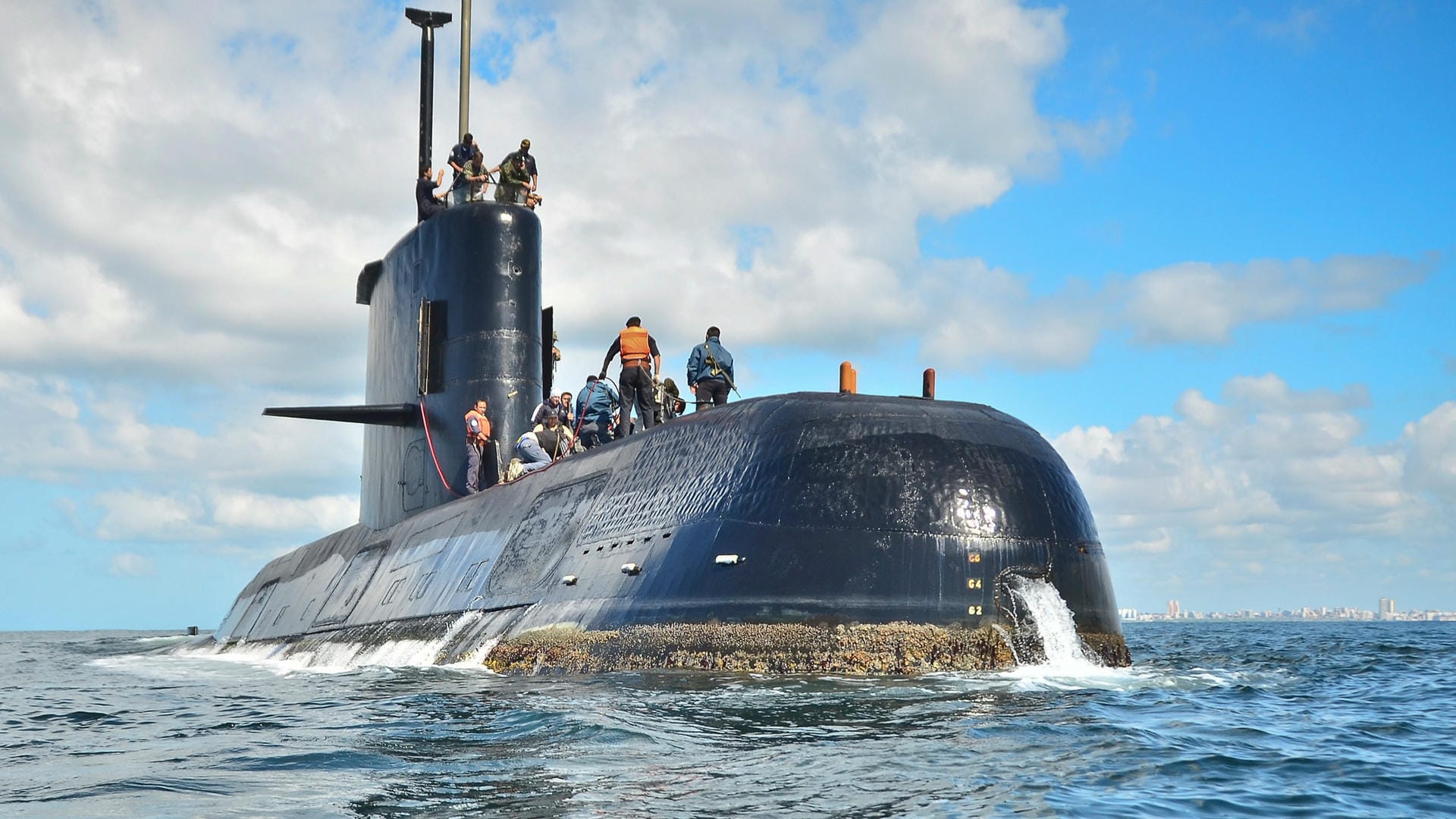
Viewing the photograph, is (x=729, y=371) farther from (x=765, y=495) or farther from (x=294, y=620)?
(x=294, y=620)

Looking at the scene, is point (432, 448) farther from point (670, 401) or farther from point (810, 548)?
point (810, 548)

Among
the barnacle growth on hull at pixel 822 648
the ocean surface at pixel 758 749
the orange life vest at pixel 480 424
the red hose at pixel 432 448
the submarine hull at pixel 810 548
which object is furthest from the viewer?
the red hose at pixel 432 448

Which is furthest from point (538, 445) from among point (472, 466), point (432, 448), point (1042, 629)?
point (1042, 629)

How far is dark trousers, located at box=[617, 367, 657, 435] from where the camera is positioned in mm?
14969

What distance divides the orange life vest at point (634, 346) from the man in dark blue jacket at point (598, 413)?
1.43 metres

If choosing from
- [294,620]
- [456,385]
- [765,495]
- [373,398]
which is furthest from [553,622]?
[294,620]

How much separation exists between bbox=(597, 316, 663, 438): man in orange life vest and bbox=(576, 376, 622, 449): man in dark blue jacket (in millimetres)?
1124

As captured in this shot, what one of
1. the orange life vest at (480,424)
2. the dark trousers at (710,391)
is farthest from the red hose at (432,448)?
the dark trousers at (710,391)

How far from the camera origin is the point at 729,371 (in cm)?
1460

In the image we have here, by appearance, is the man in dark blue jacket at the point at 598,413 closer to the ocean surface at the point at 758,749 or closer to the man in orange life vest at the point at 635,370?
the man in orange life vest at the point at 635,370

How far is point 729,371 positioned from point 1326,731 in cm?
801

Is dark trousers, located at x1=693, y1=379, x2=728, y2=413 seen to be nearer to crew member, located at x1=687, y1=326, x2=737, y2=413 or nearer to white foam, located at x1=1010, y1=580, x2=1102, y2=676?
crew member, located at x1=687, y1=326, x2=737, y2=413

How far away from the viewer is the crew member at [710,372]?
14461 millimetres

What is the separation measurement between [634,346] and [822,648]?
6.00 meters
